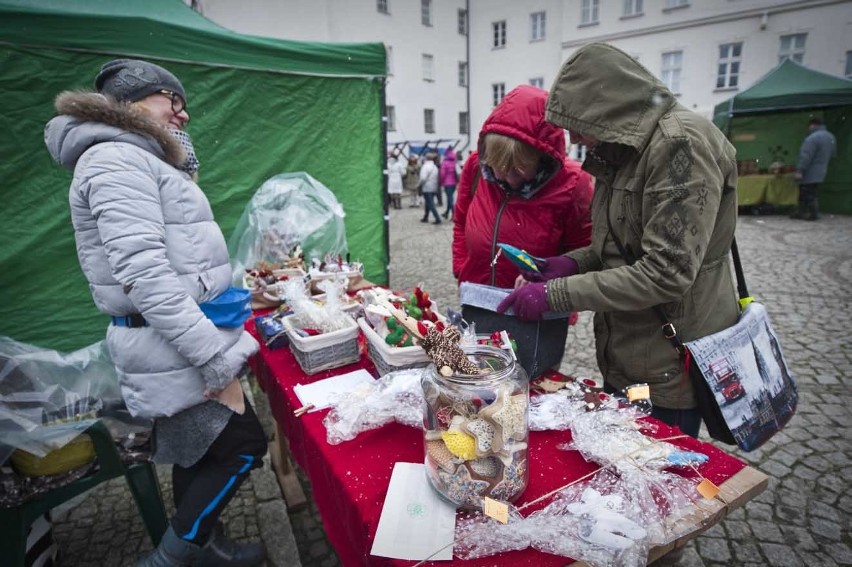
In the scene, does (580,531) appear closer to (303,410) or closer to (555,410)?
(555,410)

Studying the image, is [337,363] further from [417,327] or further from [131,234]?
[131,234]

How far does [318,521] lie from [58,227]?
3.09 metres

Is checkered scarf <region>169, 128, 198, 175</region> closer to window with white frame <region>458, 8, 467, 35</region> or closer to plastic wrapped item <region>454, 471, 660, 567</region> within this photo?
plastic wrapped item <region>454, 471, 660, 567</region>

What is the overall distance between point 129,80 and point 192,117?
2.68 m

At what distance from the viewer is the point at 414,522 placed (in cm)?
103

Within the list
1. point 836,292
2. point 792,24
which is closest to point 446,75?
point 792,24

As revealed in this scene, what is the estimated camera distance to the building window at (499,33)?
26.3 m

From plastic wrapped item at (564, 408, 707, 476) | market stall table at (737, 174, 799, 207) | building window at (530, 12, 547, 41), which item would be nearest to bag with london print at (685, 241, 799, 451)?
plastic wrapped item at (564, 408, 707, 476)

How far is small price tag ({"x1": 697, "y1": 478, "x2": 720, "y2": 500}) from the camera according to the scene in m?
1.04

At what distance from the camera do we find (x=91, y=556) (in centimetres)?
206

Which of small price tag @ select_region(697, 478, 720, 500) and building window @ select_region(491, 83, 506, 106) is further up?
building window @ select_region(491, 83, 506, 106)

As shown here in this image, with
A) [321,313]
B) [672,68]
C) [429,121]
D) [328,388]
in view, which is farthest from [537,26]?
[328,388]

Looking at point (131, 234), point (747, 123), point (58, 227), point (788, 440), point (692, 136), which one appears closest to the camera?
point (692, 136)

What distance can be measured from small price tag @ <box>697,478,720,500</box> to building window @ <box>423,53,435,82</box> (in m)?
27.7
